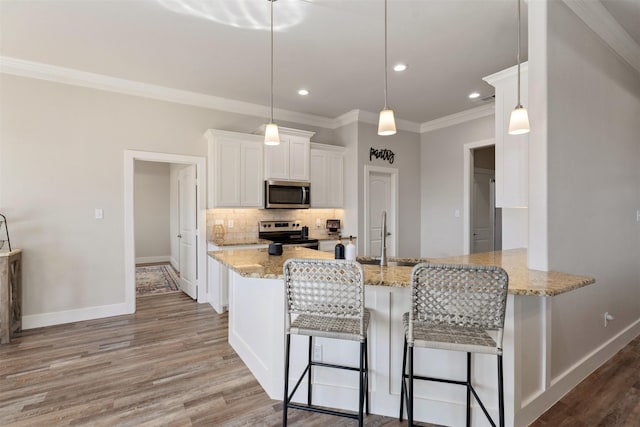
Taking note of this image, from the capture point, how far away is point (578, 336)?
2402mm

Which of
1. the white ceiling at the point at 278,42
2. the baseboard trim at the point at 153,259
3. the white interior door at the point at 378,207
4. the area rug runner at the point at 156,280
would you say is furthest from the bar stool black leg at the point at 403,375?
the baseboard trim at the point at 153,259

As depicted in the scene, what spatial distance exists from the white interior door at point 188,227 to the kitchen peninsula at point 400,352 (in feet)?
8.23

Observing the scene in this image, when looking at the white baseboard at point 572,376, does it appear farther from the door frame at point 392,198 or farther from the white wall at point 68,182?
the white wall at point 68,182

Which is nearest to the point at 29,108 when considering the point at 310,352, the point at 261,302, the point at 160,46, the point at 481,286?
the point at 160,46

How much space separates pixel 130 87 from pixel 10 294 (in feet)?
8.57

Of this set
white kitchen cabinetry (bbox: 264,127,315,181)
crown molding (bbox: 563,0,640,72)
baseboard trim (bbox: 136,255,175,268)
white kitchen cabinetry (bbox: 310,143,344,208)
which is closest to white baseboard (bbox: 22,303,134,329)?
white kitchen cabinetry (bbox: 264,127,315,181)

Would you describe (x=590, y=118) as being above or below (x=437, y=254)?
above

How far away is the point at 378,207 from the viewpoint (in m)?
5.39

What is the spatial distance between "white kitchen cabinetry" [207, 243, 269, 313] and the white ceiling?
210 centimetres

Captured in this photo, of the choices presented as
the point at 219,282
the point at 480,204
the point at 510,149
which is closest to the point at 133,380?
the point at 219,282

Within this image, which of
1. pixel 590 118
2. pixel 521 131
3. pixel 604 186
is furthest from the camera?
pixel 604 186

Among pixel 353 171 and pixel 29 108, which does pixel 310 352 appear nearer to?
pixel 353 171

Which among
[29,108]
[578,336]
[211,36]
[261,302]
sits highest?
[211,36]

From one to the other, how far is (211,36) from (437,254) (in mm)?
4738
